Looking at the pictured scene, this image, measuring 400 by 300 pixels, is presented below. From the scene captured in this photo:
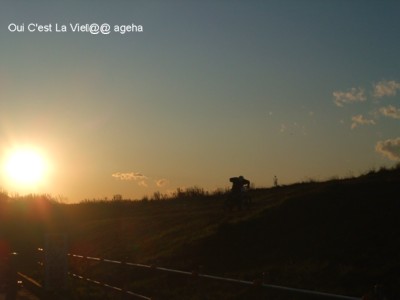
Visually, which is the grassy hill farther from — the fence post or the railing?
the fence post

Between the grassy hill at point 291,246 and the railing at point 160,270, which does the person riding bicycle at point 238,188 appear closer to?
the grassy hill at point 291,246

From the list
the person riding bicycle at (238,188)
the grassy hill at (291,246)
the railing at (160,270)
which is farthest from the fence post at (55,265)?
the person riding bicycle at (238,188)

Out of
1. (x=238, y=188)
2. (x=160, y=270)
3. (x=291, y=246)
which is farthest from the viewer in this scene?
(x=238, y=188)

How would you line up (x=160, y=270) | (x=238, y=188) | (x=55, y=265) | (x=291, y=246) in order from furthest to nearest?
1. (x=238, y=188)
2. (x=291, y=246)
3. (x=55, y=265)
4. (x=160, y=270)

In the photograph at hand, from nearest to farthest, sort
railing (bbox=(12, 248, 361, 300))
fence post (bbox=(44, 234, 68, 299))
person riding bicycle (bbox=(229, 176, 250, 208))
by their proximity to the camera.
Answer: railing (bbox=(12, 248, 361, 300)) < fence post (bbox=(44, 234, 68, 299)) < person riding bicycle (bbox=(229, 176, 250, 208))

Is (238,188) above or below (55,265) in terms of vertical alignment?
above

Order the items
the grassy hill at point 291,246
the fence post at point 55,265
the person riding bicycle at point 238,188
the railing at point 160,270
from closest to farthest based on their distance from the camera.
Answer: the railing at point 160,270, the grassy hill at point 291,246, the fence post at point 55,265, the person riding bicycle at point 238,188

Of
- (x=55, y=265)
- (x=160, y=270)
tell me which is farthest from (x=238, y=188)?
(x=160, y=270)

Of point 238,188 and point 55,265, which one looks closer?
point 55,265

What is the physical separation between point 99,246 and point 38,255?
1060 centimetres

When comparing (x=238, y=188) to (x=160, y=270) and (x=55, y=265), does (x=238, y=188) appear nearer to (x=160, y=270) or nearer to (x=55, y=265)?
(x=55, y=265)

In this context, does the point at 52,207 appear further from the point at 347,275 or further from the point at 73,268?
the point at 347,275

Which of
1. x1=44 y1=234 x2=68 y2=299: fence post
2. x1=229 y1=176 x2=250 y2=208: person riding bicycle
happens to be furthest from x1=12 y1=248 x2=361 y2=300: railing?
x1=229 y1=176 x2=250 y2=208: person riding bicycle

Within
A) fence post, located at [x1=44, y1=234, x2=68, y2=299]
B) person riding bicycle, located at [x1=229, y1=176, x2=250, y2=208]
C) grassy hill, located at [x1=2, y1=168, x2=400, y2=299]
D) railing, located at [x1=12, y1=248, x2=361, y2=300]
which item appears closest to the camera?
railing, located at [x1=12, y1=248, x2=361, y2=300]
